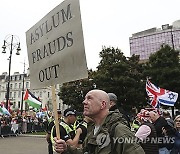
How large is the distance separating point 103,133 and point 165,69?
3286cm

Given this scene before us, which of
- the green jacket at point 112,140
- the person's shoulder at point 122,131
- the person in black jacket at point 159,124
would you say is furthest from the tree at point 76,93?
the person's shoulder at point 122,131

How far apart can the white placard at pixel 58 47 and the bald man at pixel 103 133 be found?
346 mm

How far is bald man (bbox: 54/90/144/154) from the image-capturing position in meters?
2.39

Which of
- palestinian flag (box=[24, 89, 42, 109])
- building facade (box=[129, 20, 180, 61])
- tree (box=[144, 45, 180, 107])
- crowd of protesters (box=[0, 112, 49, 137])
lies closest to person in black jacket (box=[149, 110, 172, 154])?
crowd of protesters (box=[0, 112, 49, 137])

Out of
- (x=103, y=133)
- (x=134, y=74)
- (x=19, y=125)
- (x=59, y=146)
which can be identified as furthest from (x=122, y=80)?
(x=103, y=133)

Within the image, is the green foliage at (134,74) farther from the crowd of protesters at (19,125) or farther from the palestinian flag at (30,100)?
the palestinian flag at (30,100)

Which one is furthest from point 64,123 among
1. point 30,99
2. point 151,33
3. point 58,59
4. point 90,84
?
point 151,33

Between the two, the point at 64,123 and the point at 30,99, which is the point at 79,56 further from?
the point at 30,99

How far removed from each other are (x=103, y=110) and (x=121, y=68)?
32.9 meters

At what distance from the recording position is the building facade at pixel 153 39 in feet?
276

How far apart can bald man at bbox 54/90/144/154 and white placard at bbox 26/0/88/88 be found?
0.35 meters

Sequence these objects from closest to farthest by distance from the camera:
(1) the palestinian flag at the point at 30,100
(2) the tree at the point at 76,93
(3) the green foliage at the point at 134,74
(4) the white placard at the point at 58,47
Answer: (4) the white placard at the point at 58,47, (1) the palestinian flag at the point at 30,100, (3) the green foliage at the point at 134,74, (2) the tree at the point at 76,93

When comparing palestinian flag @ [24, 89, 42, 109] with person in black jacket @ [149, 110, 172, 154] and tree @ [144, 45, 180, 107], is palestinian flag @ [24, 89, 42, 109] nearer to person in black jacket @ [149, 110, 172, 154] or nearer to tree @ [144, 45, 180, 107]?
tree @ [144, 45, 180, 107]

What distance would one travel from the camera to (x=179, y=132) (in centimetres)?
580
